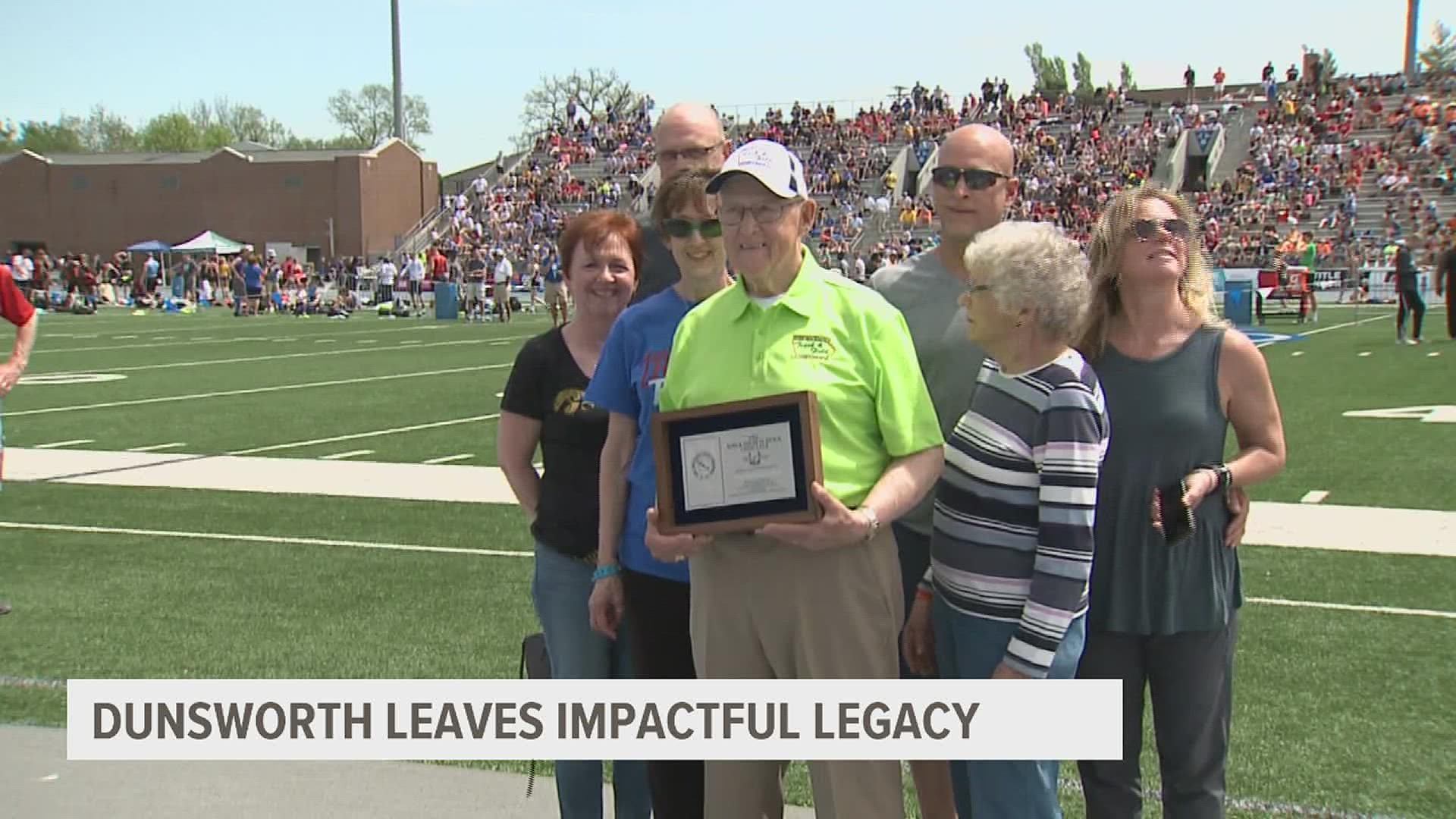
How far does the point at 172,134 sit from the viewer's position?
353 ft

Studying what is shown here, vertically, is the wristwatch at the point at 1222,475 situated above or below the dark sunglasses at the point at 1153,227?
below

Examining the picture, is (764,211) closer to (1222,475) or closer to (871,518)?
(871,518)

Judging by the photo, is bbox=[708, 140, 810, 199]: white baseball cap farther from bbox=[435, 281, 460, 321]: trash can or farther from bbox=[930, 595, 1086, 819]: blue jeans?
bbox=[435, 281, 460, 321]: trash can

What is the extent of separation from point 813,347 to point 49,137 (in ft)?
391

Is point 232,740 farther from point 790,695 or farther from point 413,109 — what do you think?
point 413,109

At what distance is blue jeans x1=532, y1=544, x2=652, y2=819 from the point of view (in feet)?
12.8

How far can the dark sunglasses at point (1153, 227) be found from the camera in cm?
352

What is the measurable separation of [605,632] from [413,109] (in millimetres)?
103797

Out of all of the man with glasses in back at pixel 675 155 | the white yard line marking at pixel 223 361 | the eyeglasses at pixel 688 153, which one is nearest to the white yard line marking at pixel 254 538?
the man with glasses in back at pixel 675 155

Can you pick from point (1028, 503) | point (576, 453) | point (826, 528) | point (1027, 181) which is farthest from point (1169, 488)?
point (1027, 181)

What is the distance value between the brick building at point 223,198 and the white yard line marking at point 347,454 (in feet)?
176

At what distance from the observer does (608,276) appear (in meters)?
3.96

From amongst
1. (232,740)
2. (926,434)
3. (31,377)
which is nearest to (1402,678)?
(926,434)

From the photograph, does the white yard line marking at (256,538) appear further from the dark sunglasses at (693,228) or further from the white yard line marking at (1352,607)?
the dark sunglasses at (693,228)
